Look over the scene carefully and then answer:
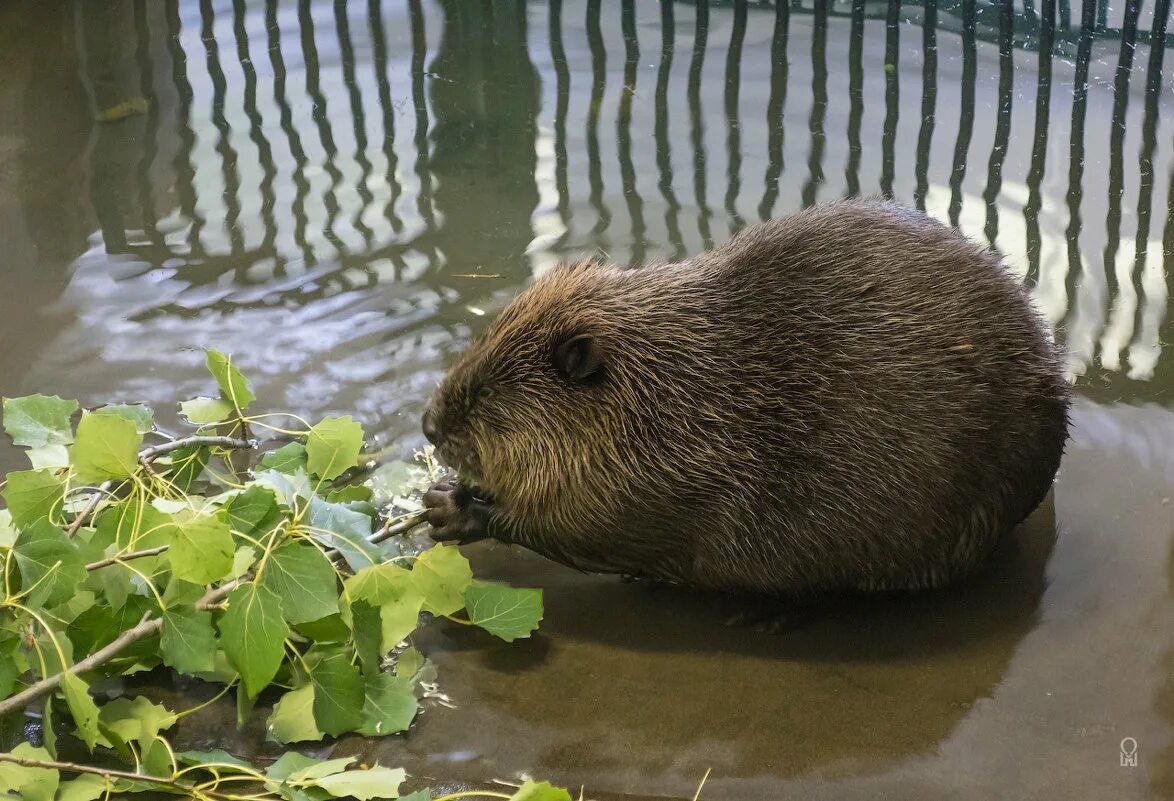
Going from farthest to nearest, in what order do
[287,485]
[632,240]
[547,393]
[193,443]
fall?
[632,240] → [193,443] → [547,393] → [287,485]

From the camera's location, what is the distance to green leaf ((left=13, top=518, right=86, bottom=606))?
2.68m

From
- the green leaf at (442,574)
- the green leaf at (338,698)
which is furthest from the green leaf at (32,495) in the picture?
the green leaf at (442,574)

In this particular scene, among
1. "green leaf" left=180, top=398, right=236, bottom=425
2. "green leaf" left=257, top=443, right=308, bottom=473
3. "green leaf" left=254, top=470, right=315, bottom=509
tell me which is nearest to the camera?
"green leaf" left=254, top=470, right=315, bottom=509

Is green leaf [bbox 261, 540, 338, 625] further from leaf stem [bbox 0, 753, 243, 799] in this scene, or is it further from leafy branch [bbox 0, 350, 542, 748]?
leaf stem [bbox 0, 753, 243, 799]

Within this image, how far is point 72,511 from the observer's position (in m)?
3.36

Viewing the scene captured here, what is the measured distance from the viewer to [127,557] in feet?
9.27

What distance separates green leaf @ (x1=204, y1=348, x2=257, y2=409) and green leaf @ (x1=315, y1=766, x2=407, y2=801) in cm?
146

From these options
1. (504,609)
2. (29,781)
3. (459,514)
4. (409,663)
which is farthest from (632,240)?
(29,781)

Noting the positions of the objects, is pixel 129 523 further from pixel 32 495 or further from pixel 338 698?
pixel 338 698

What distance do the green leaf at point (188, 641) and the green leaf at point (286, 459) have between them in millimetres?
855

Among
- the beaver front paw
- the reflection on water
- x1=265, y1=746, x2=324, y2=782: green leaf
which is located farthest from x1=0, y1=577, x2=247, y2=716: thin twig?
the reflection on water

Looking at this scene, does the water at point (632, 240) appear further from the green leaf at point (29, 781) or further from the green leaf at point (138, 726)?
the green leaf at point (29, 781)

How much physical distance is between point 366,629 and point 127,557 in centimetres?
60

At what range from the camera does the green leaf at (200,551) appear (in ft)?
8.75
